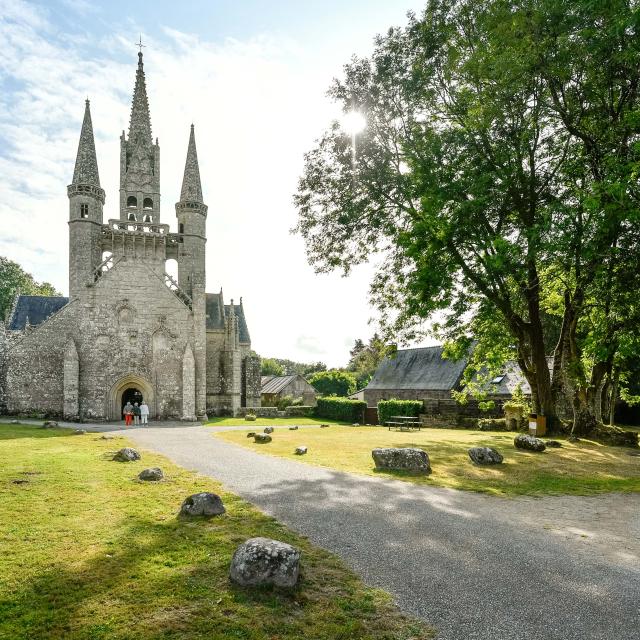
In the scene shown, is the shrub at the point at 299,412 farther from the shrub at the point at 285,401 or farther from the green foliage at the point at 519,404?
the green foliage at the point at 519,404

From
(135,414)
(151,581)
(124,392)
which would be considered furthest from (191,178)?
(151,581)

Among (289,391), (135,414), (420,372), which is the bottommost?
(135,414)

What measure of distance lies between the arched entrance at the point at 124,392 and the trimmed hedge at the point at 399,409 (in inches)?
640

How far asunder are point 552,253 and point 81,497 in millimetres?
13870

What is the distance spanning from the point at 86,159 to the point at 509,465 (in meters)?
33.8

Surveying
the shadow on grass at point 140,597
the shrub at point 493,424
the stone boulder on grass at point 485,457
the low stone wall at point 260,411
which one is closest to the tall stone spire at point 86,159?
the low stone wall at point 260,411

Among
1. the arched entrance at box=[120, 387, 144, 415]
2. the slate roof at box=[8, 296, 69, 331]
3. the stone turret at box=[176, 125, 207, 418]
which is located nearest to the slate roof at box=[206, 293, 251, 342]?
the stone turret at box=[176, 125, 207, 418]

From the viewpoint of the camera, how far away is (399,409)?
110 ft

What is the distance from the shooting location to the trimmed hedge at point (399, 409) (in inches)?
1296

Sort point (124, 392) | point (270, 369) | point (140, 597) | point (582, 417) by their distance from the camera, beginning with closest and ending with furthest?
point (140, 597), point (582, 417), point (124, 392), point (270, 369)

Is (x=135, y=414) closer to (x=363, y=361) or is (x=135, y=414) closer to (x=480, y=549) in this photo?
(x=480, y=549)

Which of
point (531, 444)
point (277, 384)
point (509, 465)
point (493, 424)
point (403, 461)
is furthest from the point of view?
point (277, 384)

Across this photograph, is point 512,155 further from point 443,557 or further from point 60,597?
point 60,597

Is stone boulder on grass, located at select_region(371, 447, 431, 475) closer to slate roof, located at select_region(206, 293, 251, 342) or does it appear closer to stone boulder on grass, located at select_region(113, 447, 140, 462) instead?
stone boulder on grass, located at select_region(113, 447, 140, 462)
